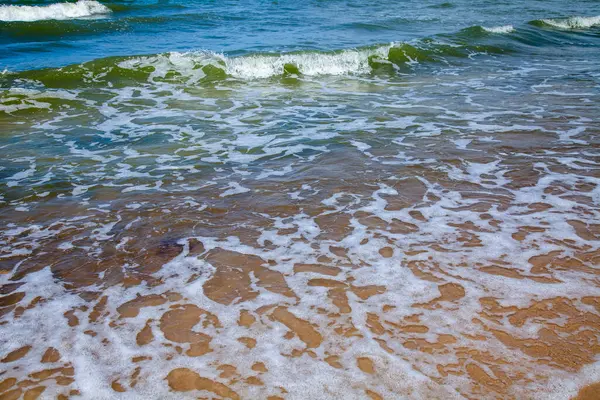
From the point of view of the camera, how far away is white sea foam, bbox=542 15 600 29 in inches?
718

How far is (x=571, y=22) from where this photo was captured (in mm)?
18719

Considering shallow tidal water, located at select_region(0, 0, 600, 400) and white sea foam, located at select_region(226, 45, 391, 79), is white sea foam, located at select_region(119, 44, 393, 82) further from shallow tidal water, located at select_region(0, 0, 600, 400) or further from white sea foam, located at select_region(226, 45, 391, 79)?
shallow tidal water, located at select_region(0, 0, 600, 400)

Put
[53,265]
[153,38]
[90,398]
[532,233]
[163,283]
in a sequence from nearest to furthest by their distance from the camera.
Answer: [90,398] → [163,283] → [53,265] → [532,233] → [153,38]

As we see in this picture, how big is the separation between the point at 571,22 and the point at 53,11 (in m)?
18.8

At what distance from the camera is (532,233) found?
13.1 feet

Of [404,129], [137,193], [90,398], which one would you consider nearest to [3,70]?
[137,193]

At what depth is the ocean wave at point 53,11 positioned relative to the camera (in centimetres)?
1814

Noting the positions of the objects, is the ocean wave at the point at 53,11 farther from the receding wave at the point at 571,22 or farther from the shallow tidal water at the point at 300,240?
the receding wave at the point at 571,22

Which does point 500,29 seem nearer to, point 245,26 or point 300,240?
point 245,26

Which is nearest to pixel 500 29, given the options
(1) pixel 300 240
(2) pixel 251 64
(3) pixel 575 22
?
(3) pixel 575 22

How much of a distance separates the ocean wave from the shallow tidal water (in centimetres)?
974

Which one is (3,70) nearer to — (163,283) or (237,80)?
(237,80)

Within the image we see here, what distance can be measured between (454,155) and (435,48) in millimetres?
8728

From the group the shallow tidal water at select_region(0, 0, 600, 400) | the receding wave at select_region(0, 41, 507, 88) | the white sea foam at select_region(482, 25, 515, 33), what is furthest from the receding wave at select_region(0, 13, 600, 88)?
the white sea foam at select_region(482, 25, 515, 33)
